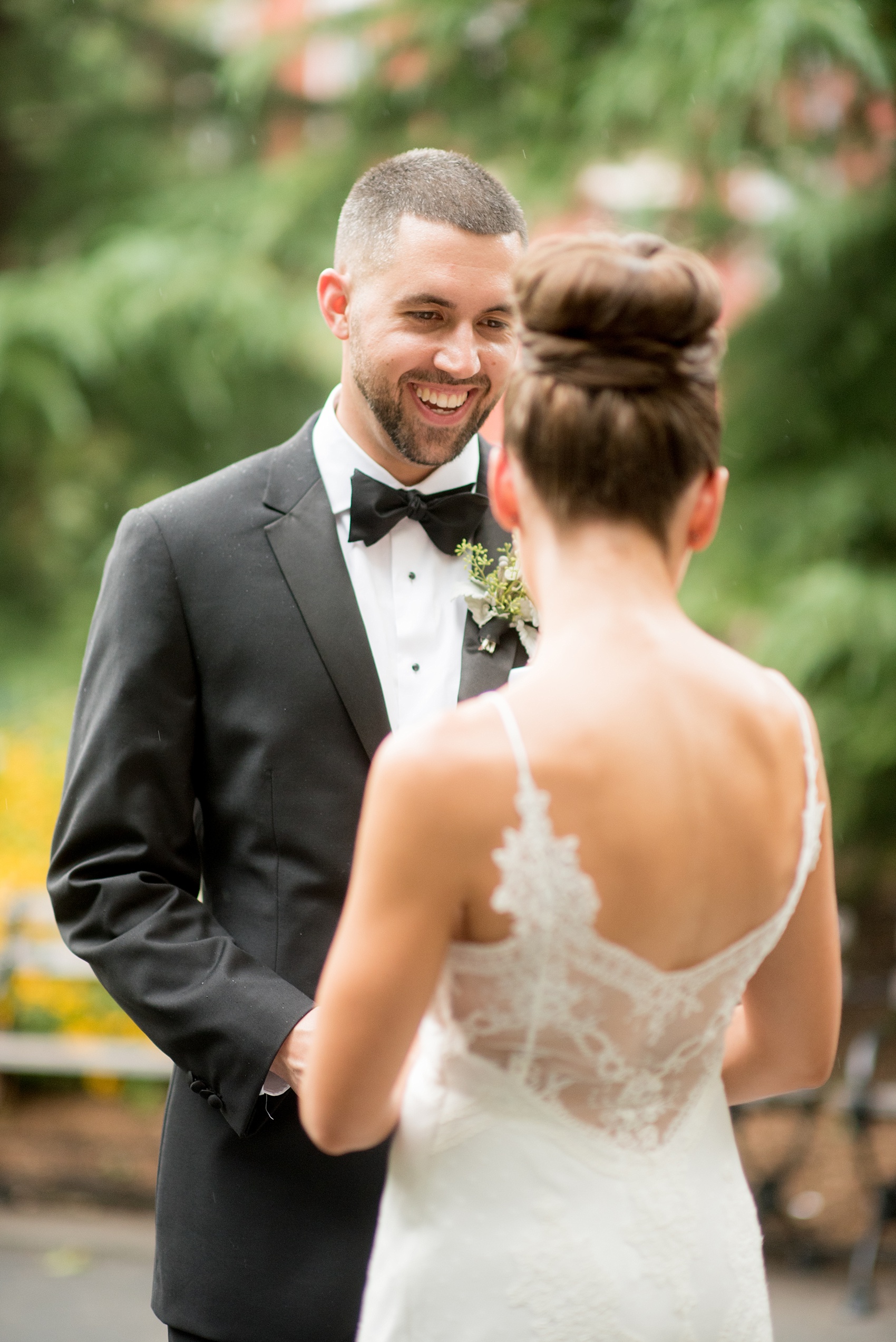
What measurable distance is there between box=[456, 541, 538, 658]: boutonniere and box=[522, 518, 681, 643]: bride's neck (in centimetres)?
77

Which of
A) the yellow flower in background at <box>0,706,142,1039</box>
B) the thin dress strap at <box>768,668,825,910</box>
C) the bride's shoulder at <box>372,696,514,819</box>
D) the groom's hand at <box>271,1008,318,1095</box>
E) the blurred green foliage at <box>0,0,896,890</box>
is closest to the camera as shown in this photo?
the bride's shoulder at <box>372,696,514,819</box>

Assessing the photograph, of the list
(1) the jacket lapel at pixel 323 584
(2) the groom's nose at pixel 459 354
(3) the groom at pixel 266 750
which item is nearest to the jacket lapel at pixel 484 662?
(3) the groom at pixel 266 750

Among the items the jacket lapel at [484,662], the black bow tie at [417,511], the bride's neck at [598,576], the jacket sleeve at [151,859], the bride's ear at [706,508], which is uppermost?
the bride's ear at [706,508]

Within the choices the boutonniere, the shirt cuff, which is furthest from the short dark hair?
the shirt cuff

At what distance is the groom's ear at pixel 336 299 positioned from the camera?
243 centimetres

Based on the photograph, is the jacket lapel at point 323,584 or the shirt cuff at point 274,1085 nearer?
the shirt cuff at point 274,1085

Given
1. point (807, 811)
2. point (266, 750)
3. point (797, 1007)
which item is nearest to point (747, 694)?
point (807, 811)

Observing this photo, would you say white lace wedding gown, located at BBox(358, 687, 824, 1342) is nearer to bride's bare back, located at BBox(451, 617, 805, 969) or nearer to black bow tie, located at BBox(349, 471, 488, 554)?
bride's bare back, located at BBox(451, 617, 805, 969)

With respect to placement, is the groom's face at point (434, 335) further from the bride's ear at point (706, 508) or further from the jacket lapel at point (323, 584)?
the bride's ear at point (706, 508)

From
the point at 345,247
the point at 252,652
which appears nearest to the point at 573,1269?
the point at 252,652

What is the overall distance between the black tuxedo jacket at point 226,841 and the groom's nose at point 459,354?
0.38 m

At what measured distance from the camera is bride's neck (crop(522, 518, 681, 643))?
1.53m

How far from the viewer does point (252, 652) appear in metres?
2.24

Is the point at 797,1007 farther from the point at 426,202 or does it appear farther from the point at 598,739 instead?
the point at 426,202
